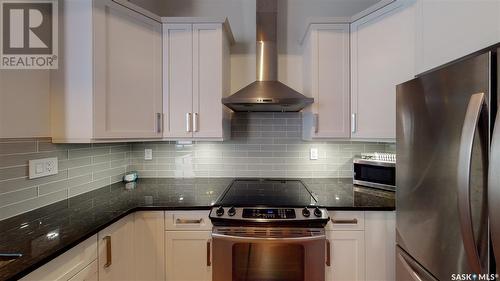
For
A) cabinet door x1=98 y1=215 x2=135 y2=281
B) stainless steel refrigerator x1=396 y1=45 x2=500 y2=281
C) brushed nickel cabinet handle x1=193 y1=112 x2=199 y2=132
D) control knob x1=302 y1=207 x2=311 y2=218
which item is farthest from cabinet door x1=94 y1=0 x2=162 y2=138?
stainless steel refrigerator x1=396 y1=45 x2=500 y2=281

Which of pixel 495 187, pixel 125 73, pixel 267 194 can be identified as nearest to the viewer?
pixel 495 187

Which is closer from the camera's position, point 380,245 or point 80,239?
point 80,239

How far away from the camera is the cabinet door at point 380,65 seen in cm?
144

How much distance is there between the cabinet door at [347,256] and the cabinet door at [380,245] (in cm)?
4

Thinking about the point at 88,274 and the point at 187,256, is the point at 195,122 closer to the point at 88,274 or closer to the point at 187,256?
the point at 187,256

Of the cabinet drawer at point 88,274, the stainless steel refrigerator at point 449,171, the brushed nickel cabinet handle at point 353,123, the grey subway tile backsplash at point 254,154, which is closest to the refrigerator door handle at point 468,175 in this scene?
the stainless steel refrigerator at point 449,171

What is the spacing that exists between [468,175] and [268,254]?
1040 millimetres

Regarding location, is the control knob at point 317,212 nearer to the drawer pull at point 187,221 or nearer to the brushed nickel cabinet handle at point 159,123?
the drawer pull at point 187,221

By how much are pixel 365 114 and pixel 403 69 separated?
→ 363 mm

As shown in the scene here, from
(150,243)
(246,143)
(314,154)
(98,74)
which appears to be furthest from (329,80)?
(150,243)

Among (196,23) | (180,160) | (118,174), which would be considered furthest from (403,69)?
(118,174)

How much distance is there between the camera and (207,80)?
1.76 metres

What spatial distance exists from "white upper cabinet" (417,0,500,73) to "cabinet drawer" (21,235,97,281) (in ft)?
6.08

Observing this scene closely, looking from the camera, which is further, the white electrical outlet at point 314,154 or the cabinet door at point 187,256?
the white electrical outlet at point 314,154
